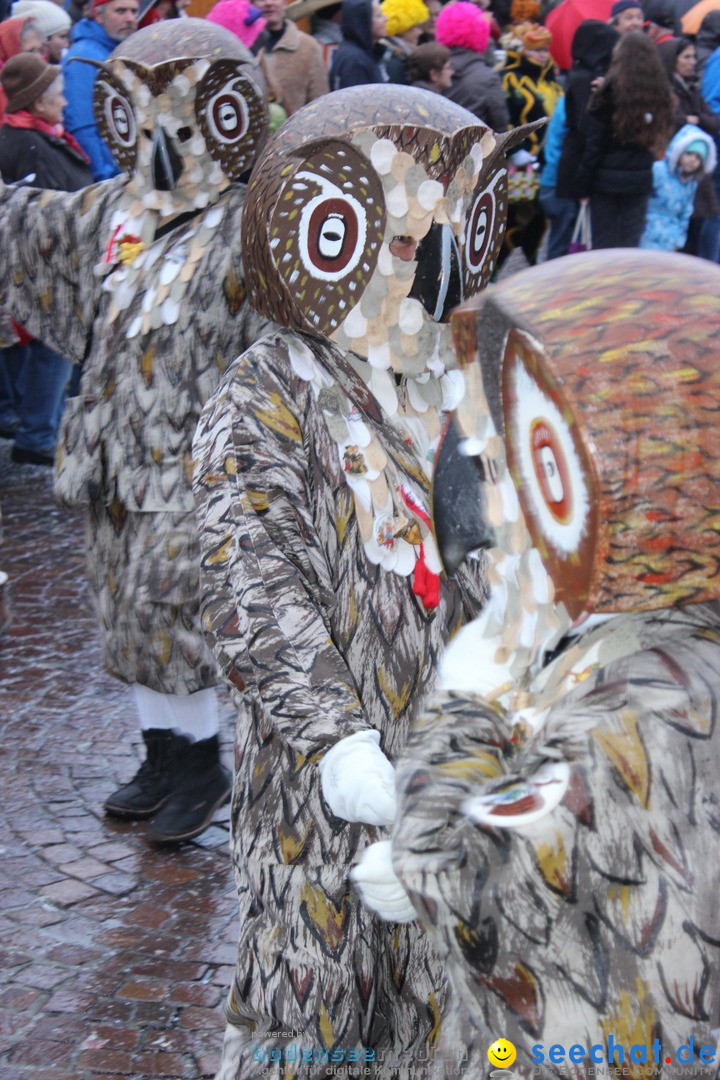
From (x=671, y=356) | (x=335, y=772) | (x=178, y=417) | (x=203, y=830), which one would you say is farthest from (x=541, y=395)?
(x=203, y=830)

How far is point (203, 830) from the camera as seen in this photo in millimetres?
3811

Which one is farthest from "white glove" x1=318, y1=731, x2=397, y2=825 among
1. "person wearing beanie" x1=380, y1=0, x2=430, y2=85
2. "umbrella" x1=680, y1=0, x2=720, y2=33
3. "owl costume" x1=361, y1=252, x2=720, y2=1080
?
"umbrella" x1=680, y1=0, x2=720, y2=33

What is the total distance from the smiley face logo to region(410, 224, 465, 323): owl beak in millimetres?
1228

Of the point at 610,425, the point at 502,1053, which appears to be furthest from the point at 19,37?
the point at 502,1053

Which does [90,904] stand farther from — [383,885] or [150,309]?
[383,885]

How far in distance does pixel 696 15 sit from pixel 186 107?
6.48 metres

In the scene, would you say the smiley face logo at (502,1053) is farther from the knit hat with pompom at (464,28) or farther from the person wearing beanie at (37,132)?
the knit hat with pompom at (464,28)

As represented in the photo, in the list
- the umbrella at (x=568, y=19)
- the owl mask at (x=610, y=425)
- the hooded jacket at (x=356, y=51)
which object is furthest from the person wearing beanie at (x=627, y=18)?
the owl mask at (x=610, y=425)

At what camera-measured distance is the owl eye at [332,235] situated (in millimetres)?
2129

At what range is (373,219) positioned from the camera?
7.14 feet

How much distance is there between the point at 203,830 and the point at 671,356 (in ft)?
9.09

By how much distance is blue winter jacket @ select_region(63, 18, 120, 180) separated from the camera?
707 centimetres

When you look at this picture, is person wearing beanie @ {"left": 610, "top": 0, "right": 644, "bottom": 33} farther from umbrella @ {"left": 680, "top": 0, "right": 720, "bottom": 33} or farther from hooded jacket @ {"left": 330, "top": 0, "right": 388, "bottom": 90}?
hooded jacket @ {"left": 330, "top": 0, "right": 388, "bottom": 90}

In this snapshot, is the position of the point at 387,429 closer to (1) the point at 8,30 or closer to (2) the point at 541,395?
(2) the point at 541,395
